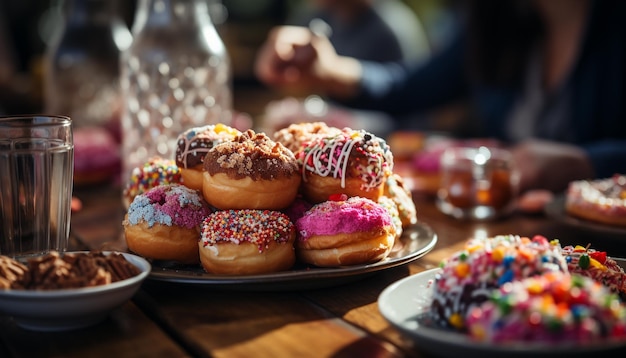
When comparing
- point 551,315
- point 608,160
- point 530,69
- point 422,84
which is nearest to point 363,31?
point 422,84

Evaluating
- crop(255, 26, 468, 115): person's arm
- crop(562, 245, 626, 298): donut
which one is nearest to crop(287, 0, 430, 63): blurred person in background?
crop(255, 26, 468, 115): person's arm

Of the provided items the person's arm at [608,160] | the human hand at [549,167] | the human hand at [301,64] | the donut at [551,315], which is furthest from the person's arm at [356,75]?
the donut at [551,315]

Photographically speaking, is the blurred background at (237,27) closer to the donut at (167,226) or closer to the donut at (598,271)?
the donut at (167,226)

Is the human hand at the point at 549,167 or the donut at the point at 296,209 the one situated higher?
the donut at the point at 296,209

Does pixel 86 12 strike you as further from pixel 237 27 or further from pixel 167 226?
pixel 237 27

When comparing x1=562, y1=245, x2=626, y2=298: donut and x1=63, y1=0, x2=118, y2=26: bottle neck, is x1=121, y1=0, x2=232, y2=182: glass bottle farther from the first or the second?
x1=562, y1=245, x2=626, y2=298: donut
